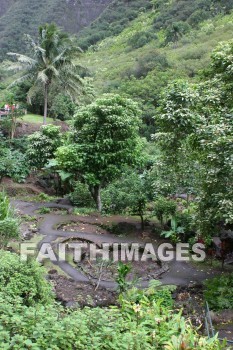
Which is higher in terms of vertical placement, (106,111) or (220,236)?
(106,111)

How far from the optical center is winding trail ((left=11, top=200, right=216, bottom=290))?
9.30 m

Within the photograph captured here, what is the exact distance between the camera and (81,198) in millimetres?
16188

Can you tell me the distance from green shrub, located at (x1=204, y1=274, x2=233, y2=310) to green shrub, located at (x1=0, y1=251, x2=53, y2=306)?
361 cm

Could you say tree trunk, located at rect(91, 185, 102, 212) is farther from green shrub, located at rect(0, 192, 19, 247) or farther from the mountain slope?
the mountain slope

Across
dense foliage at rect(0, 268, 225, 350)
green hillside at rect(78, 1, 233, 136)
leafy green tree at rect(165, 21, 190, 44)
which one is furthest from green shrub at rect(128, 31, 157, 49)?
dense foliage at rect(0, 268, 225, 350)

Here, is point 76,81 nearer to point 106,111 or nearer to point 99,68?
point 106,111

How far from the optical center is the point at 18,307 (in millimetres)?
4137

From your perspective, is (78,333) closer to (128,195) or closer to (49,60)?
(128,195)

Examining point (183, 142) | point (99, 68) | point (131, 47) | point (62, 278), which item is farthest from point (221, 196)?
point (131, 47)

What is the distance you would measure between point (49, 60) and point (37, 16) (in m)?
48.5

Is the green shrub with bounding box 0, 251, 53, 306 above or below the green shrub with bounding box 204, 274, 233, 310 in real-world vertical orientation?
above

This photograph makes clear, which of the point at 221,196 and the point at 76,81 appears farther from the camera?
the point at 76,81

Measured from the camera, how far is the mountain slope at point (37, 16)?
58.4 m

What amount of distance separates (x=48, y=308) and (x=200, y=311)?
4533mm
